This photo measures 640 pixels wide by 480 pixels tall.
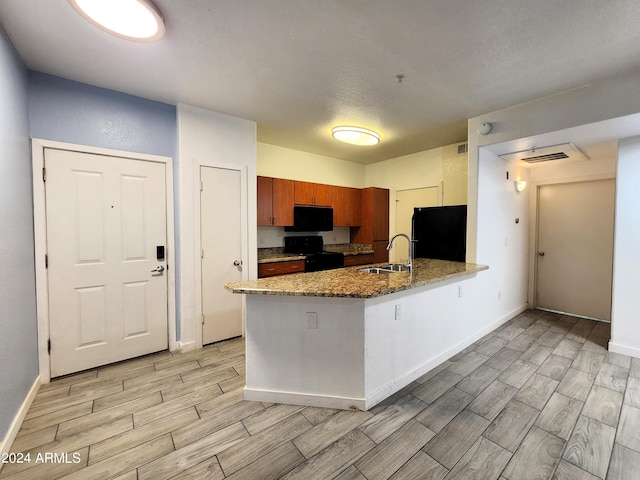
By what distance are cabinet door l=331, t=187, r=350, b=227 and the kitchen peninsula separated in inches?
107

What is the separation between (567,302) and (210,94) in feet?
18.2

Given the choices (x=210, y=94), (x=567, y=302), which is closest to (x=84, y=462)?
(x=210, y=94)

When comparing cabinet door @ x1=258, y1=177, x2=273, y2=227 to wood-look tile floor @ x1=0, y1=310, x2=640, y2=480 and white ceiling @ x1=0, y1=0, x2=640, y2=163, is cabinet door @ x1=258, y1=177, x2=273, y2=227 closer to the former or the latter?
white ceiling @ x1=0, y1=0, x2=640, y2=163

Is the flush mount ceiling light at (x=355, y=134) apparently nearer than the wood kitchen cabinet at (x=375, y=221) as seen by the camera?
Yes

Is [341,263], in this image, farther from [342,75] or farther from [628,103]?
[628,103]

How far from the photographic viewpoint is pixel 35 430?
6.02ft

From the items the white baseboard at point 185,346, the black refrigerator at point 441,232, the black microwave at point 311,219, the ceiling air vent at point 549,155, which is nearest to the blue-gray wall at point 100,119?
the white baseboard at point 185,346

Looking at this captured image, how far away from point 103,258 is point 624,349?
531cm

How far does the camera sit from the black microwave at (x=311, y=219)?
436 centimetres

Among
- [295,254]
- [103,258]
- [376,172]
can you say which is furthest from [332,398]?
[376,172]

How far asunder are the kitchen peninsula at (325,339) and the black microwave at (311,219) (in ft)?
7.09

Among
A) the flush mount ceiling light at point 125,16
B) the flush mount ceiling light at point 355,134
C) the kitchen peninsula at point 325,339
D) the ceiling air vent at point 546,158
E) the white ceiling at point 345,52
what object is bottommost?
the kitchen peninsula at point 325,339

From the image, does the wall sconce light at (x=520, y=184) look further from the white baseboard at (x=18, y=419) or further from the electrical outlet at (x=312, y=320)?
the white baseboard at (x=18, y=419)

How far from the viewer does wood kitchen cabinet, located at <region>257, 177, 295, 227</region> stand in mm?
4027
